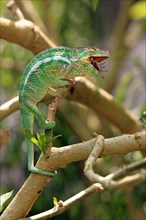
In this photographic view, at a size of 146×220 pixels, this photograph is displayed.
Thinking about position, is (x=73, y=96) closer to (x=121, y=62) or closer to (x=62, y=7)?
(x=121, y=62)

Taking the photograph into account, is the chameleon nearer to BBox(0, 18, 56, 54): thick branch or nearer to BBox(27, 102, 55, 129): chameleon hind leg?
BBox(27, 102, 55, 129): chameleon hind leg

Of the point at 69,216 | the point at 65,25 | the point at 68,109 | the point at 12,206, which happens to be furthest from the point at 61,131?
the point at 12,206

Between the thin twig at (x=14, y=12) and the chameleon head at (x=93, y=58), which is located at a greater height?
the thin twig at (x=14, y=12)

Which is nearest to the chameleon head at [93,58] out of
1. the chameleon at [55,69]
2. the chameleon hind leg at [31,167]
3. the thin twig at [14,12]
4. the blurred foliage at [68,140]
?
the chameleon at [55,69]

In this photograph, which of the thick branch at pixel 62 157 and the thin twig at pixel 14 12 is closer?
the thick branch at pixel 62 157

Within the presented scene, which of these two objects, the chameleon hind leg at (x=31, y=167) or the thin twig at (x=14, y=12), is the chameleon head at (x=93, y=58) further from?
the thin twig at (x=14, y=12)

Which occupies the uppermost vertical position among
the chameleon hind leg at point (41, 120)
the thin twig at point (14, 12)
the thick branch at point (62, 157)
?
the thin twig at point (14, 12)

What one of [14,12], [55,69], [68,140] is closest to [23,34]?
[14,12]
